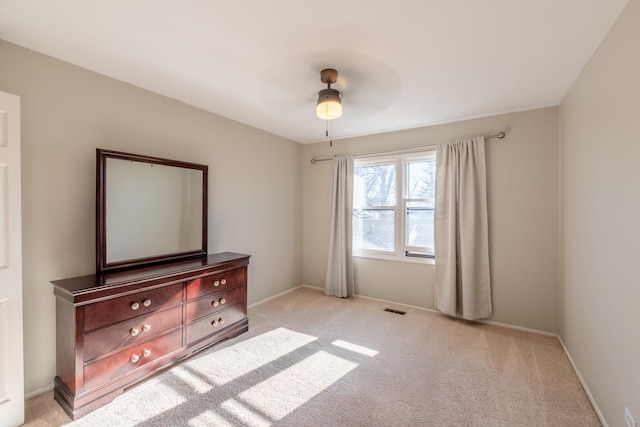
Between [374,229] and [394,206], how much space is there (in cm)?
45

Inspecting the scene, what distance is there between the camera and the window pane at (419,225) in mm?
3588

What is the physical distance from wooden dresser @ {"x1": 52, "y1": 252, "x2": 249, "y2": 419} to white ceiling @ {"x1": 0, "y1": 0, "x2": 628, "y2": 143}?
1.64m

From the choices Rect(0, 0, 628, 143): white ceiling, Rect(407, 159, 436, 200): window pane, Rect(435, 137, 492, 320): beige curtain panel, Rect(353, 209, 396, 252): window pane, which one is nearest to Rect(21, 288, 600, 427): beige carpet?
Rect(435, 137, 492, 320): beige curtain panel

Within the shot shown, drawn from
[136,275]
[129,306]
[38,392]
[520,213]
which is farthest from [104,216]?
[520,213]

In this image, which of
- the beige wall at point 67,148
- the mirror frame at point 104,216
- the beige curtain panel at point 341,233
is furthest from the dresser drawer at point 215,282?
the beige curtain panel at point 341,233

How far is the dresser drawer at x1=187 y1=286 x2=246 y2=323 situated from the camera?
2410 mm

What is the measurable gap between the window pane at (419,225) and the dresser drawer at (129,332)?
2861mm

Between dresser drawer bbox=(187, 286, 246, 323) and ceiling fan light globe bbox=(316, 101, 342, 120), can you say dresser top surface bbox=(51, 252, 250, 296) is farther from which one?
ceiling fan light globe bbox=(316, 101, 342, 120)

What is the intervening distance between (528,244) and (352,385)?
2.41 m

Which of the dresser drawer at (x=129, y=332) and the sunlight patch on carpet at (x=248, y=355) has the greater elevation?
the dresser drawer at (x=129, y=332)

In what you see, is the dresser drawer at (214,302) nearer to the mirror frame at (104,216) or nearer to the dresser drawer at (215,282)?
the dresser drawer at (215,282)

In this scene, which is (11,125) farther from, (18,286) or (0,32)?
(18,286)

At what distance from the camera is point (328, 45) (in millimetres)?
1827

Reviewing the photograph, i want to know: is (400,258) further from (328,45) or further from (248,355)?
(328,45)
